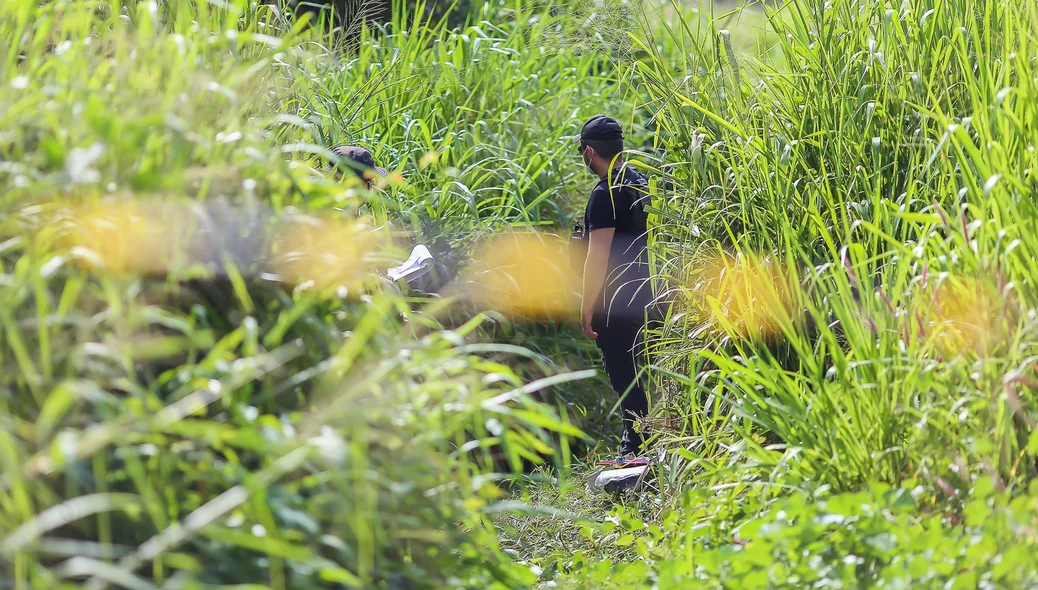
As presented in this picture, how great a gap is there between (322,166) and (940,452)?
7.62 ft

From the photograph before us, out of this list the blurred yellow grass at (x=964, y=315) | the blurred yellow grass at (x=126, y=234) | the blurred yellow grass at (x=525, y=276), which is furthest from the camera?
the blurred yellow grass at (x=525, y=276)

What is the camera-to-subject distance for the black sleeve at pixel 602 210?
4.69 m

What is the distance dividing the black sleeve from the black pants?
0.40 metres

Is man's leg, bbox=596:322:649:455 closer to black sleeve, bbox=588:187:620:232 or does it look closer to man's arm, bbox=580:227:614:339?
man's arm, bbox=580:227:614:339

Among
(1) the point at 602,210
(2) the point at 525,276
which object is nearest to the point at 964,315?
(1) the point at 602,210

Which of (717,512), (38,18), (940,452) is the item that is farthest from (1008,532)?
(38,18)

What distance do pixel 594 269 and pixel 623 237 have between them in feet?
0.66

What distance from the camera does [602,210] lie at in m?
4.69

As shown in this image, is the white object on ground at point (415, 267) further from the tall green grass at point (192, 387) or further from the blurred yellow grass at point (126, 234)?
the blurred yellow grass at point (126, 234)

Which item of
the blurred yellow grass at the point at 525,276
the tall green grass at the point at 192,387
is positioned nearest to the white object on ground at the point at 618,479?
the blurred yellow grass at the point at 525,276

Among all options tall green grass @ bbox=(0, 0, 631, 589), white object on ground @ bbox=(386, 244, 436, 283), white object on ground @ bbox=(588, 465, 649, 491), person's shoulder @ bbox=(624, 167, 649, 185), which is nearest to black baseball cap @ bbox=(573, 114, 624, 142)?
person's shoulder @ bbox=(624, 167, 649, 185)

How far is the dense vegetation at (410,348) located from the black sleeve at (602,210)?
95 centimetres

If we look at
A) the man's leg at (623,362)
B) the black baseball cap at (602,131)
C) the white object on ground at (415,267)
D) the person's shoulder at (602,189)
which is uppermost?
the black baseball cap at (602,131)

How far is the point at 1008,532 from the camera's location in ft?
6.44
